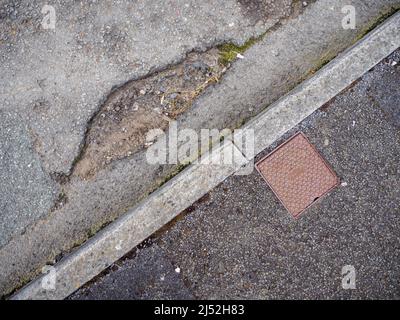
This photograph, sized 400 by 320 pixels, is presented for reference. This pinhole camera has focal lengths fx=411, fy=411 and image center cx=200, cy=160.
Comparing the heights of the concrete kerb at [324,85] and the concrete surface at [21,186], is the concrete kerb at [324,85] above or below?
below

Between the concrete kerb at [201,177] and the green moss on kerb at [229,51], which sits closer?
the concrete kerb at [201,177]

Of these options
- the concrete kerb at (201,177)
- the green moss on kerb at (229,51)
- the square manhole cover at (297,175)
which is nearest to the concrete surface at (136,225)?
the concrete kerb at (201,177)

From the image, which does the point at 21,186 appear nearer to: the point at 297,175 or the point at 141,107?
the point at 141,107

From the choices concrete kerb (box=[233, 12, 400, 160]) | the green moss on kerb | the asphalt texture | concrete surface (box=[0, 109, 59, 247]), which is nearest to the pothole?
the green moss on kerb

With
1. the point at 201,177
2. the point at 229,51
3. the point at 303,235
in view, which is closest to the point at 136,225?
the point at 201,177

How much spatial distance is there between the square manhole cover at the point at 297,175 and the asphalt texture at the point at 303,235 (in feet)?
0.19

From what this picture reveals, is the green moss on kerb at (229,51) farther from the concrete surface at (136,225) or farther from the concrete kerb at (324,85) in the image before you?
the concrete surface at (136,225)

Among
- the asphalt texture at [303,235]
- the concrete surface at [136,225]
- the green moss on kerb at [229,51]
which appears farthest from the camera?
the green moss on kerb at [229,51]

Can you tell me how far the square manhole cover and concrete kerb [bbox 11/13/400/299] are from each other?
5.6 inches

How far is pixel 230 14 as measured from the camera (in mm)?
3373

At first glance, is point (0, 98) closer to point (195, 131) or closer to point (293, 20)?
point (195, 131)

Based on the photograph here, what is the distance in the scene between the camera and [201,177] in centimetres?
315

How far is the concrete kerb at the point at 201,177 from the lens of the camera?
122 inches

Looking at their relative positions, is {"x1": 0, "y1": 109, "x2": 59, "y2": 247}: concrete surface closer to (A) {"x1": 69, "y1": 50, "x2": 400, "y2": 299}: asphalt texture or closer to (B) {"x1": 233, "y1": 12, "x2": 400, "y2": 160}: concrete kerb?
(A) {"x1": 69, "y1": 50, "x2": 400, "y2": 299}: asphalt texture
